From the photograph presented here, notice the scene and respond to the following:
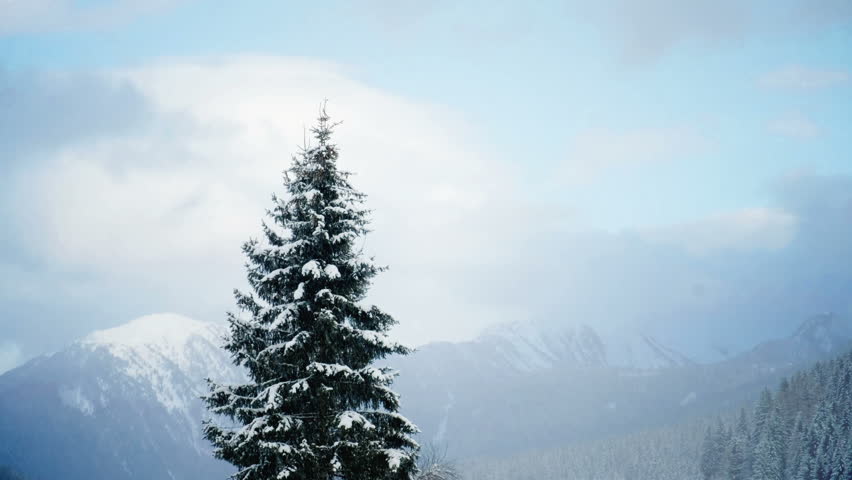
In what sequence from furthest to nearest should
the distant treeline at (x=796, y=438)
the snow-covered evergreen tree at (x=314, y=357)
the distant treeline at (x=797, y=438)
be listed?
1. the distant treeline at (x=796, y=438)
2. the distant treeline at (x=797, y=438)
3. the snow-covered evergreen tree at (x=314, y=357)

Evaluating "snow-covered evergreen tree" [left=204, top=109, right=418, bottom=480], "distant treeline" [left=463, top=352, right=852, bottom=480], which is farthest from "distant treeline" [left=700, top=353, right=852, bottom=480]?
"snow-covered evergreen tree" [left=204, top=109, right=418, bottom=480]

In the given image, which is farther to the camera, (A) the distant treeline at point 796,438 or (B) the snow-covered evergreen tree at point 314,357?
(A) the distant treeline at point 796,438

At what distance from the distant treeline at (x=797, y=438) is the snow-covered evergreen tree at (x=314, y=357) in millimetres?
97934

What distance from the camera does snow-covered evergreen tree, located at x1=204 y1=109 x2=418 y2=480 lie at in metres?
14.6

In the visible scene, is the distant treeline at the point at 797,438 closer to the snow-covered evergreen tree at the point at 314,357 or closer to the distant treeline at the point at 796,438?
the distant treeline at the point at 796,438

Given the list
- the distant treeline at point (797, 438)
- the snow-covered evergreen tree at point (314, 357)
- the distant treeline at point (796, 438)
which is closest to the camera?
the snow-covered evergreen tree at point (314, 357)

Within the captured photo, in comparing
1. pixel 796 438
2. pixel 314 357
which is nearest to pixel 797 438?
pixel 796 438

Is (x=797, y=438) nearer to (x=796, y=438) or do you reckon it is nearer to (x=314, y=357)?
(x=796, y=438)

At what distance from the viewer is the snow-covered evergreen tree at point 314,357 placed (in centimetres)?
1456

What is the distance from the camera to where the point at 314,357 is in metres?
15.1

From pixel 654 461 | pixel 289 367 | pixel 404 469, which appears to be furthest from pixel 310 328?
pixel 654 461

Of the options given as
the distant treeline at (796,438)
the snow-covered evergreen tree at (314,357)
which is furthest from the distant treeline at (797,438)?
the snow-covered evergreen tree at (314,357)

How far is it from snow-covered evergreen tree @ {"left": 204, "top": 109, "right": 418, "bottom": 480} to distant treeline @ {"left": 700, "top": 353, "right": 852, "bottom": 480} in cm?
9793

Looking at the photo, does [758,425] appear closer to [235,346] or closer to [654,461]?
[654,461]
